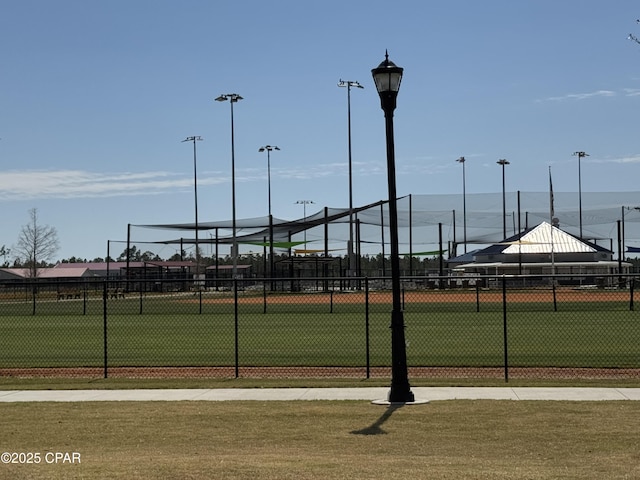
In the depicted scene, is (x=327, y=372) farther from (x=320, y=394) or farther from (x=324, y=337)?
(x=324, y=337)

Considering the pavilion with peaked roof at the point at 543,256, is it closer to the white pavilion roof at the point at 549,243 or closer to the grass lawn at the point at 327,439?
the white pavilion roof at the point at 549,243

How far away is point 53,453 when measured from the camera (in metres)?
10.1

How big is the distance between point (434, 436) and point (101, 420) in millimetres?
4710

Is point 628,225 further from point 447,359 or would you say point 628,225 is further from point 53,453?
point 53,453

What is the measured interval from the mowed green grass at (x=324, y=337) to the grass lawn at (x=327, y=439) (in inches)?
231

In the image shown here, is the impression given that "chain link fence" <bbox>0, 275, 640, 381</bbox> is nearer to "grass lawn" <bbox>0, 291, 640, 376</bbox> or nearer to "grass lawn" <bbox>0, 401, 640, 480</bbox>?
"grass lawn" <bbox>0, 291, 640, 376</bbox>

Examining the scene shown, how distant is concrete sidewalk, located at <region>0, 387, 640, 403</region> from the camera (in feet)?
48.3

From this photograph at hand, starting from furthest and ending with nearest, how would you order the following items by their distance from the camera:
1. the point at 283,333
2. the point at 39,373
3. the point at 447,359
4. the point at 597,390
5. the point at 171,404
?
the point at 283,333 → the point at 447,359 → the point at 39,373 → the point at 597,390 → the point at 171,404

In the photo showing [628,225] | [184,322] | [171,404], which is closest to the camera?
[171,404]

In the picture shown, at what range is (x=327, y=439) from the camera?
11.1 metres

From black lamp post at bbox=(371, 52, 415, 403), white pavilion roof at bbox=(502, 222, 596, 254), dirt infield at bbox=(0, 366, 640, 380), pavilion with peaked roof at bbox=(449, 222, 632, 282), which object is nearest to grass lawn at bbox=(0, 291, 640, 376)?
dirt infield at bbox=(0, 366, 640, 380)

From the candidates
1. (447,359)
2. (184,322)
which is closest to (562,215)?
(184,322)

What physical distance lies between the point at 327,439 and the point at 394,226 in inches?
177

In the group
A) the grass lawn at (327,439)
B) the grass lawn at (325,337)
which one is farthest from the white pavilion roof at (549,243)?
the grass lawn at (327,439)
